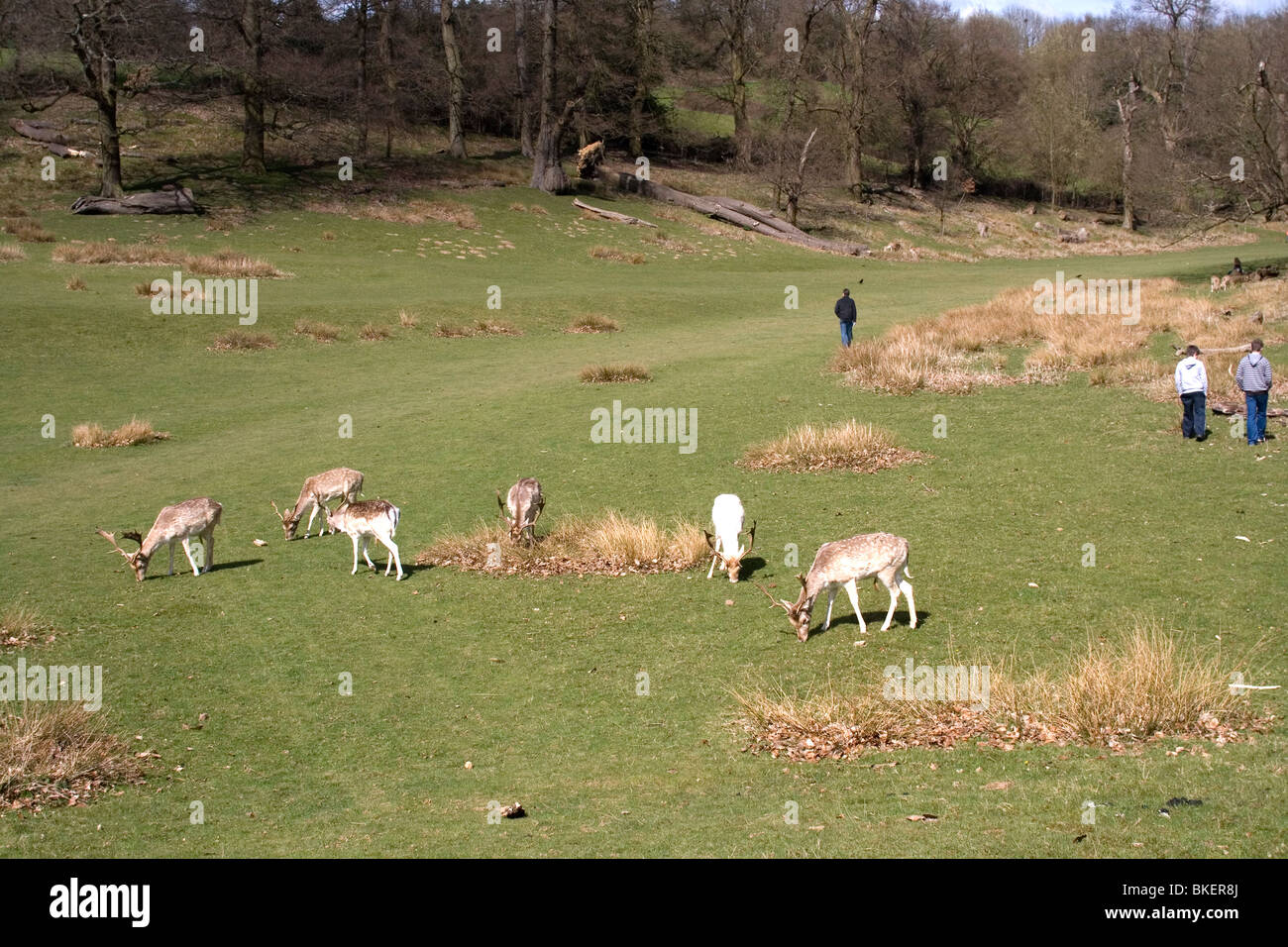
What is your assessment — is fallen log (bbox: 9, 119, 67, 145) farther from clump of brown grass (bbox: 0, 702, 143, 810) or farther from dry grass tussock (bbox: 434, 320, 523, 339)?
clump of brown grass (bbox: 0, 702, 143, 810)

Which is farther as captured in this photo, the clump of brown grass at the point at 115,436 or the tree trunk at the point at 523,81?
the tree trunk at the point at 523,81

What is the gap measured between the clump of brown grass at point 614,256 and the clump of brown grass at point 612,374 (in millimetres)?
25285

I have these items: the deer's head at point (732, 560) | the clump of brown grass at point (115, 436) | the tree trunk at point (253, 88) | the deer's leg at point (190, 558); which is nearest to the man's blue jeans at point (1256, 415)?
the deer's head at point (732, 560)

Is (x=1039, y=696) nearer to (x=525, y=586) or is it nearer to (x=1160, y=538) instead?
(x=1160, y=538)

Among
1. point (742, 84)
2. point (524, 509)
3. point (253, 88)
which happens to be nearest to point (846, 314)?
point (524, 509)

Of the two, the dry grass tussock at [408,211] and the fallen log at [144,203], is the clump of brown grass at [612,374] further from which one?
the fallen log at [144,203]

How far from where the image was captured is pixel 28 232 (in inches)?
1785

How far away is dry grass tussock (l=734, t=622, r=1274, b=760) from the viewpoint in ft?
33.3

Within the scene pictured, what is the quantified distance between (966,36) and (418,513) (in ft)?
305

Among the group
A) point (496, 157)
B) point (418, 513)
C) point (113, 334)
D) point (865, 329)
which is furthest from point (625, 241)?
point (418, 513)

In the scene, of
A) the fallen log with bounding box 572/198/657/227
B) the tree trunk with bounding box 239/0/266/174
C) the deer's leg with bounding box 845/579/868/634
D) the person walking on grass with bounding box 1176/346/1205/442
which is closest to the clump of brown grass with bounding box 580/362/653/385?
the person walking on grass with bounding box 1176/346/1205/442

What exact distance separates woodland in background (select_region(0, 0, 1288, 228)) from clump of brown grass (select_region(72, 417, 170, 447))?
27.8 m

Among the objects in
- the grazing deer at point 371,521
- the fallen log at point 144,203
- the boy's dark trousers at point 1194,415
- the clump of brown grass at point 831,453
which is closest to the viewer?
the grazing deer at point 371,521

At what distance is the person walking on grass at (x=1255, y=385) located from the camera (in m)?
21.2
